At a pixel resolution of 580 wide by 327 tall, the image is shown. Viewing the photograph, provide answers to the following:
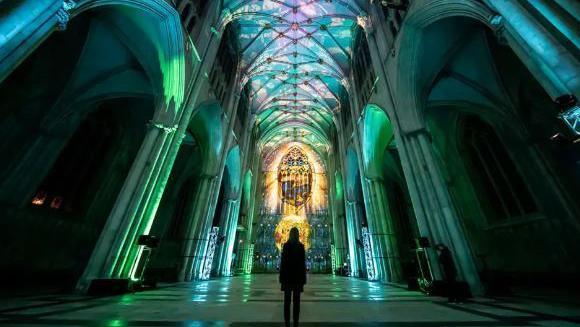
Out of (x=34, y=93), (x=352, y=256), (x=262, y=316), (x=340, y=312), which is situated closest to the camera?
(x=262, y=316)

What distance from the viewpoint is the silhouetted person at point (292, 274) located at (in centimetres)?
285

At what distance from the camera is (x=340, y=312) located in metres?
4.00

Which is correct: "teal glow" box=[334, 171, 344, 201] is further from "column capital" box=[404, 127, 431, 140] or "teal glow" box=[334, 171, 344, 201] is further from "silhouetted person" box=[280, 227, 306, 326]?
"silhouetted person" box=[280, 227, 306, 326]

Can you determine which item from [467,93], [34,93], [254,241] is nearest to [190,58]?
[34,93]

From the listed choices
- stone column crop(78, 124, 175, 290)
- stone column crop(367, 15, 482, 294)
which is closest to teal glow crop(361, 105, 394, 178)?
stone column crop(367, 15, 482, 294)

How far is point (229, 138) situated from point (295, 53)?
9.35m

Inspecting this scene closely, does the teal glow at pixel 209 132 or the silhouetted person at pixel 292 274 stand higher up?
the teal glow at pixel 209 132

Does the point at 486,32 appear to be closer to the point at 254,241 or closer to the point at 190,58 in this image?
the point at 190,58

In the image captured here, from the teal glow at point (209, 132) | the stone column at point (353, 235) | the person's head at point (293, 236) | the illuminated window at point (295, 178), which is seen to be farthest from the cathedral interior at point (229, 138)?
the illuminated window at point (295, 178)

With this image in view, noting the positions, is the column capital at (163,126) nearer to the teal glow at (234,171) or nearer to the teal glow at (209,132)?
the teal glow at (209,132)

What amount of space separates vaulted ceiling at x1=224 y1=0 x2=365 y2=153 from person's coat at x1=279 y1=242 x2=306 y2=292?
14958 millimetres

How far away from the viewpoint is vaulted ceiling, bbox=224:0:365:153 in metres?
16.2

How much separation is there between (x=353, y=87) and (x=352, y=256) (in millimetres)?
13798

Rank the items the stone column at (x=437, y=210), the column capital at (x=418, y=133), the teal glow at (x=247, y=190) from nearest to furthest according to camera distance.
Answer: the stone column at (x=437, y=210)
the column capital at (x=418, y=133)
the teal glow at (x=247, y=190)
